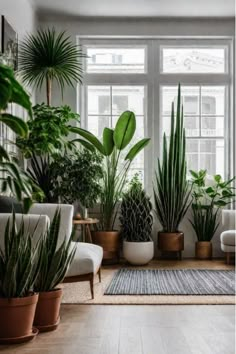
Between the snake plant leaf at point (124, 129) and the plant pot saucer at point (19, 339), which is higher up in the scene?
the snake plant leaf at point (124, 129)

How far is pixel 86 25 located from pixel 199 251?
320cm

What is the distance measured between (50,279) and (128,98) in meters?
4.42

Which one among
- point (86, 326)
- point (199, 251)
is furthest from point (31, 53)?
point (86, 326)

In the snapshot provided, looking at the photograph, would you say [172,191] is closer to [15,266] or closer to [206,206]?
[206,206]

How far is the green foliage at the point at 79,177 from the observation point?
20.4 feet

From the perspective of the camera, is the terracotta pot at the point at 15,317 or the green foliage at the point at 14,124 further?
the terracotta pot at the point at 15,317

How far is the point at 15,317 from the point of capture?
3.25 metres

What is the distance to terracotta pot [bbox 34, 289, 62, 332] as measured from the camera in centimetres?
354

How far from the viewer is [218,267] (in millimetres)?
6512

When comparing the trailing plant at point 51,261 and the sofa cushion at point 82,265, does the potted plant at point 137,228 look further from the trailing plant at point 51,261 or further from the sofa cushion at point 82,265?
the trailing plant at point 51,261

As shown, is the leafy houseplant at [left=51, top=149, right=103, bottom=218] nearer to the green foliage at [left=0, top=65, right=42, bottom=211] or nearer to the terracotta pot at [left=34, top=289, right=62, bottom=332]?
the terracotta pot at [left=34, top=289, right=62, bottom=332]

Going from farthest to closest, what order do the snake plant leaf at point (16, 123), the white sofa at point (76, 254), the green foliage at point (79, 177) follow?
the green foliage at point (79, 177)
the white sofa at point (76, 254)
the snake plant leaf at point (16, 123)

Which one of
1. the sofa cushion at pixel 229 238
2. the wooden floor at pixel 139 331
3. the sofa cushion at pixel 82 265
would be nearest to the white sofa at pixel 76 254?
the sofa cushion at pixel 82 265

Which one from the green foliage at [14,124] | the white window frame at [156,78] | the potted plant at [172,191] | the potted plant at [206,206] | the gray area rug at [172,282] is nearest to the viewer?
the green foliage at [14,124]
